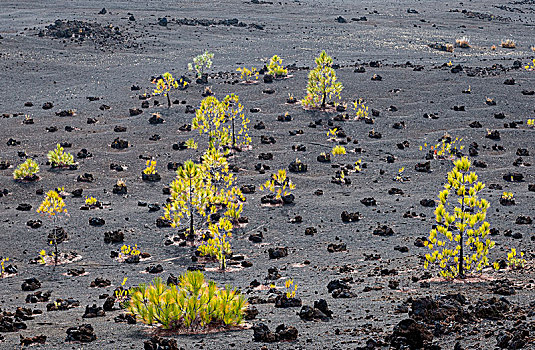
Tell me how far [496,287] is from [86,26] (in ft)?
98.7

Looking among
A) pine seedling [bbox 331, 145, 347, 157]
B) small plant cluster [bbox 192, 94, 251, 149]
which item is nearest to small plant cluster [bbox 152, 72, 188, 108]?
small plant cluster [bbox 192, 94, 251, 149]

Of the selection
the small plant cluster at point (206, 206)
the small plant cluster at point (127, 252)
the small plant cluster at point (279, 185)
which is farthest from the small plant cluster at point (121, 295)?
the small plant cluster at point (279, 185)

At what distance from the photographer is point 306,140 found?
19.4 m

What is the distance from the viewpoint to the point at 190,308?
25.4 ft

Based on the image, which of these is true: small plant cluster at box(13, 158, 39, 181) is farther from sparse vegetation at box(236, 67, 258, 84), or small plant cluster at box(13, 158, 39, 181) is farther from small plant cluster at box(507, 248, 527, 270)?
small plant cluster at box(507, 248, 527, 270)

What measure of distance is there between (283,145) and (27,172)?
6.54 meters

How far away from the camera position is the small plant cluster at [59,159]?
58.1ft

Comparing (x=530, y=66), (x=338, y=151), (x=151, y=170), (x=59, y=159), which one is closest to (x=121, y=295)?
(x=151, y=170)

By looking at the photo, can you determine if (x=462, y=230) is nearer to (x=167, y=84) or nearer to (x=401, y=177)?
(x=401, y=177)

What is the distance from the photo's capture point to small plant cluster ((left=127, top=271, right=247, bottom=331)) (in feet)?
25.5

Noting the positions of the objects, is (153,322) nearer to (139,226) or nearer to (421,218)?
(139,226)

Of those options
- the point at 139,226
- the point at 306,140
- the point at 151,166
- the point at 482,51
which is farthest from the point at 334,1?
the point at 139,226

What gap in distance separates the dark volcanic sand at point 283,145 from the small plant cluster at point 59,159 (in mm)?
209

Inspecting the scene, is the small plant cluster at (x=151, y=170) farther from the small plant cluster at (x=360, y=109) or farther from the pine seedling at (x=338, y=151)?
the small plant cluster at (x=360, y=109)
